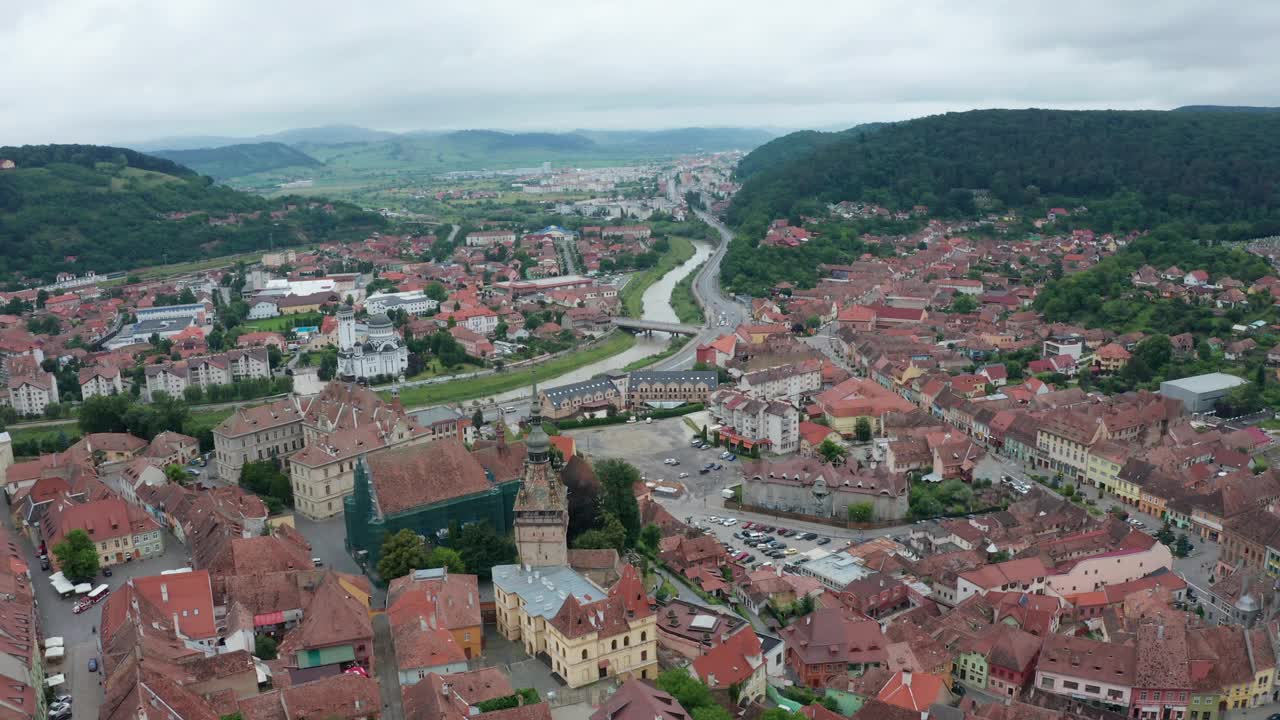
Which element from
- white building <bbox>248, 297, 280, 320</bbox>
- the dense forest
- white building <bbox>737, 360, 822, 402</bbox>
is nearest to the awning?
white building <bbox>737, 360, 822, 402</bbox>

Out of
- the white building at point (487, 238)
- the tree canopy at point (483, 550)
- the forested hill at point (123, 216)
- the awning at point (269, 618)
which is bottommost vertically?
the awning at point (269, 618)

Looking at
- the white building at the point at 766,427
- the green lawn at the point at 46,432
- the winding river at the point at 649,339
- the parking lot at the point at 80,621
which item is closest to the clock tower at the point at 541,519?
the parking lot at the point at 80,621

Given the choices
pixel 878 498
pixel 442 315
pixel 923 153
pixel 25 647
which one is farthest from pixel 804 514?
pixel 923 153

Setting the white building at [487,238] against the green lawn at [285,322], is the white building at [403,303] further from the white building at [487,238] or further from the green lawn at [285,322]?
the white building at [487,238]

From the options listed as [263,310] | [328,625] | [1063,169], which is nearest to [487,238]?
[263,310]

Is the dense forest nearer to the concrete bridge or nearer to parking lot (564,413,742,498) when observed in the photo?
the concrete bridge

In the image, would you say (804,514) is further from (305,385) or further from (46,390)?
(46,390)
